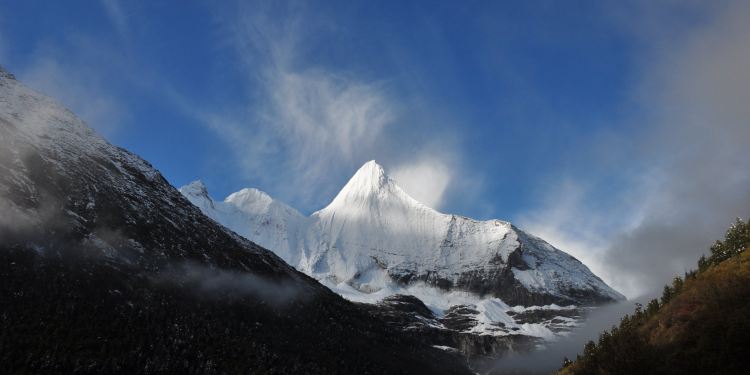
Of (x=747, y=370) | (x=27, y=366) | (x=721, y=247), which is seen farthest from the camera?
(x=27, y=366)

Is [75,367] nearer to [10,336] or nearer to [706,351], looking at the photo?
[10,336]

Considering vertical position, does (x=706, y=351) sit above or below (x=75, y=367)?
above

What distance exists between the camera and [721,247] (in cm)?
15300

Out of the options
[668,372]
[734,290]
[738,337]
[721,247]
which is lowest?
[668,372]

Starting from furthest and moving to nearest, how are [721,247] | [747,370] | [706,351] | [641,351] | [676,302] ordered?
[721,247], [676,302], [641,351], [706,351], [747,370]

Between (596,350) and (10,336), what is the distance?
179157mm

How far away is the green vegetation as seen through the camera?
91.1 m

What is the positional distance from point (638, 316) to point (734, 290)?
55.5m

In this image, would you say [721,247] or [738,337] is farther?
[721,247]

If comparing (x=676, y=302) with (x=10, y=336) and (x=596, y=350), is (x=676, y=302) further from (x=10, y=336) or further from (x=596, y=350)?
(x=10, y=336)

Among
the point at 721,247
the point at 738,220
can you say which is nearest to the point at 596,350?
the point at 721,247

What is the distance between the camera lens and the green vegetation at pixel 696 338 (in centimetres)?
9106

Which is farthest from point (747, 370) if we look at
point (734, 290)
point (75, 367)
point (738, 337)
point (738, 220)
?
point (75, 367)

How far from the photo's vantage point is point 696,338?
98.1m
